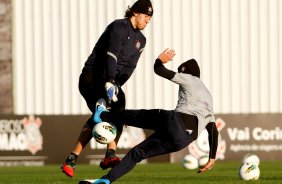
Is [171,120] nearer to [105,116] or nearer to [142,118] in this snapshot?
[142,118]

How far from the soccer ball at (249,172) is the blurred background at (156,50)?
584 inches

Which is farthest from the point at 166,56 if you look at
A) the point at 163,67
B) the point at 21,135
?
the point at 21,135

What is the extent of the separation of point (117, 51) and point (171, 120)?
158cm

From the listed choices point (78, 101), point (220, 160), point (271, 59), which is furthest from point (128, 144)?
point (271, 59)

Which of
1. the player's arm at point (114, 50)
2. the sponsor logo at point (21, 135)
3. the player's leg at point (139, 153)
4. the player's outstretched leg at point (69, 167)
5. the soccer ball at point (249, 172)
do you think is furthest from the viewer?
the sponsor logo at point (21, 135)

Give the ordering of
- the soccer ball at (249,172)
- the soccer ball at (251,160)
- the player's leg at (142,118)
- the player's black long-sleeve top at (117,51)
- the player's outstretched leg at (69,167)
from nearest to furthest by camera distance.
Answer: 1. the player's leg at (142,118)
2. the player's black long-sleeve top at (117,51)
3. the player's outstretched leg at (69,167)
4. the soccer ball at (249,172)
5. the soccer ball at (251,160)

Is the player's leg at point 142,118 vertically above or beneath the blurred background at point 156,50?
A: above

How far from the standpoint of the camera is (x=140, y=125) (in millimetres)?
12867

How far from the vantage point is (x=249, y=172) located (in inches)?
632

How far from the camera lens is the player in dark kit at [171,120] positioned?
40.9 ft

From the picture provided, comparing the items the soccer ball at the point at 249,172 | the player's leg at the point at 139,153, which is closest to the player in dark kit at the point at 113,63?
the player's leg at the point at 139,153

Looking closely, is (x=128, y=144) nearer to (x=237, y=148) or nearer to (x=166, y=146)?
(x=237, y=148)

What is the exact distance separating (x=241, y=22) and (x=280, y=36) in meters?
1.34

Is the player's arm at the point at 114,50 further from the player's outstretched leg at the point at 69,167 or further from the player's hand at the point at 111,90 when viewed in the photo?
the player's outstretched leg at the point at 69,167
